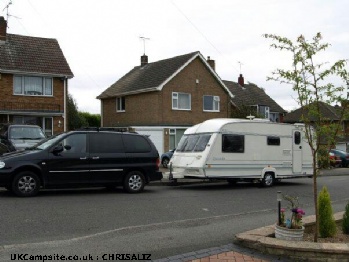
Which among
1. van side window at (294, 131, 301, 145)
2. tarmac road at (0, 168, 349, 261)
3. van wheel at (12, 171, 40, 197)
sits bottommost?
tarmac road at (0, 168, 349, 261)

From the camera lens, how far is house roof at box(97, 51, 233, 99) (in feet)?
100

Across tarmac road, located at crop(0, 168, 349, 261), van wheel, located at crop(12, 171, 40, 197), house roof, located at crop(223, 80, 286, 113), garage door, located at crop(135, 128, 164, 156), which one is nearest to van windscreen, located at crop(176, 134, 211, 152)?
tarmac road, located at crop(0, 168, 349, 261)

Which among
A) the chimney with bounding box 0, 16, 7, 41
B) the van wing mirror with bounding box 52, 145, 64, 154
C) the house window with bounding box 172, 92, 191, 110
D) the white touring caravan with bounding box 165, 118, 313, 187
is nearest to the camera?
the van wing mirror with bounding box 52, 145, 64, 154

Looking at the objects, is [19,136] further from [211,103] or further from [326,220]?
[211,103]

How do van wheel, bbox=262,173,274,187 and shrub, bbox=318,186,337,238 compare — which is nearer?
shrub, bbox=318,186,337,238

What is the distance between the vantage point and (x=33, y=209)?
955cm

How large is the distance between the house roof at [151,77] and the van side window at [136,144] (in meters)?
16.2

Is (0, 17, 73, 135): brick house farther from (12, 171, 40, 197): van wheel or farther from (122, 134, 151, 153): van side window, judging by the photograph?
(12, 171, 40, 197): van wheel

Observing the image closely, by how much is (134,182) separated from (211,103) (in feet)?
67.4

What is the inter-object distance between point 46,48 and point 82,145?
17745mm

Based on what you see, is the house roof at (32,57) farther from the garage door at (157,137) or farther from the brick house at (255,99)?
the brick house at (255,99)

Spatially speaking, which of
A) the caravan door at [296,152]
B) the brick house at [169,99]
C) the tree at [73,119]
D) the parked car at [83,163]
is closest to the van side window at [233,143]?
the caravan door at [296,152]

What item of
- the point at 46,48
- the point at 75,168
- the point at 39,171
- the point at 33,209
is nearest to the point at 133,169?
the point at 75,168

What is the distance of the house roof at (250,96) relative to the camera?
1688 inches
